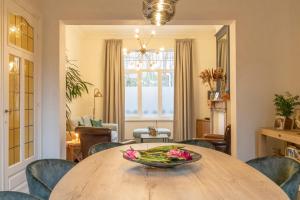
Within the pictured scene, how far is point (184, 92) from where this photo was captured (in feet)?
28.3

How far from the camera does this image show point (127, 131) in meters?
8.95

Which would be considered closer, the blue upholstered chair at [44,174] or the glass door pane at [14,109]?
the blue upholstered chair at [44,174]

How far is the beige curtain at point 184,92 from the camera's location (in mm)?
8586

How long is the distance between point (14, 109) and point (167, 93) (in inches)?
233

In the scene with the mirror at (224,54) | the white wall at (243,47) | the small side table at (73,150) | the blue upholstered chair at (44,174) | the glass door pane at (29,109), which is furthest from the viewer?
the small side table at (73,150)

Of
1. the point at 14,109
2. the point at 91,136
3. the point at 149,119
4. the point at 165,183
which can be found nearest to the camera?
the point at 165,183

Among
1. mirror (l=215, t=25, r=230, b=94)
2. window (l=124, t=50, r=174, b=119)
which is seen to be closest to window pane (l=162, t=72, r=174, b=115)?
window (l=124, t=50, r=174, b=119)

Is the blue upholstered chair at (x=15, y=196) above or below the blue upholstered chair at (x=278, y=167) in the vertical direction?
above

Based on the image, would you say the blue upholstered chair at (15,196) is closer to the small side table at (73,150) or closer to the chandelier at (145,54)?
the small side table at (73,150)

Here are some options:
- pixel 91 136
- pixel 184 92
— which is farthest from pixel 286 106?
pixel 184 92

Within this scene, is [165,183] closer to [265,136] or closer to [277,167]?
[277,167]

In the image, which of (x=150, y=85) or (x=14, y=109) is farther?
(x=150, y=85)

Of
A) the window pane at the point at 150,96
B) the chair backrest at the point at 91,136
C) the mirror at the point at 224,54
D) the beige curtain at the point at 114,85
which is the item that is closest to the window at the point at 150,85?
the window pane at the point at 150,96

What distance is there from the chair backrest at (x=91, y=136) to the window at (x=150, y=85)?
3535 millimetres
